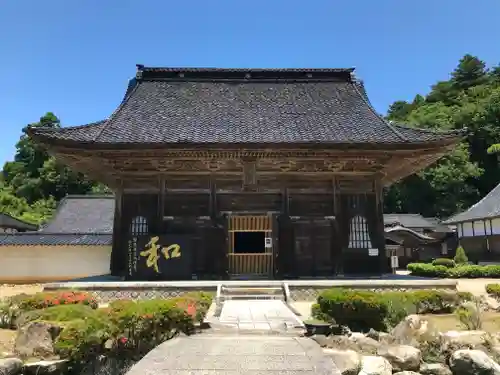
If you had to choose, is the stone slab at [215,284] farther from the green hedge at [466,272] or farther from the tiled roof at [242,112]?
the green hedge at [466,272]

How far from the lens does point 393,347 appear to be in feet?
26.1

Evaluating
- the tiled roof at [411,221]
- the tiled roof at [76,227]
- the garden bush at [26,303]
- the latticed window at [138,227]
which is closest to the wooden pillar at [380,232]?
the latticed window at [138,227]

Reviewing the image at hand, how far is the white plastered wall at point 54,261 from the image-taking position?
28.2 meters

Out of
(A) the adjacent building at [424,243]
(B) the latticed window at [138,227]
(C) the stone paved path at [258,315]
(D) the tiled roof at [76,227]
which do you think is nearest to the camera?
(C) the stone paved path at [258,315]

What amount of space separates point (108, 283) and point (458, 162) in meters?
56.9

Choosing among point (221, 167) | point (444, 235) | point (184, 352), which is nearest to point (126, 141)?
point (221, 167)

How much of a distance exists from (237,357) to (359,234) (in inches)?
453

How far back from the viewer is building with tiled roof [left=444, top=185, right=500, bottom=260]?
38.5 metres

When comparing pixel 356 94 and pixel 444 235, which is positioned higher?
pixel 356 94

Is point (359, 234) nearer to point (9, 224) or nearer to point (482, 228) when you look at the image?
point (482, 228)

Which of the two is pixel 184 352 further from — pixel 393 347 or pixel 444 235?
pixel 444 235

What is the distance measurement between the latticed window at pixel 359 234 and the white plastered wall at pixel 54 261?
57.7ft

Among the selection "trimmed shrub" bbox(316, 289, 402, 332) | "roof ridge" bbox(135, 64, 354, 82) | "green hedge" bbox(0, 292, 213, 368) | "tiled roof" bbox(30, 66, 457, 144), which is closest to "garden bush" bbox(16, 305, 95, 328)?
"green hedge" bbox(0, 292, 213, 368)

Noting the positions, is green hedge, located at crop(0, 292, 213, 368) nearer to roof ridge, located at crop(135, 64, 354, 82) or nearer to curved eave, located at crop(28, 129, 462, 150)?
curved eave, located at crop(28, 129, 462, 150)
